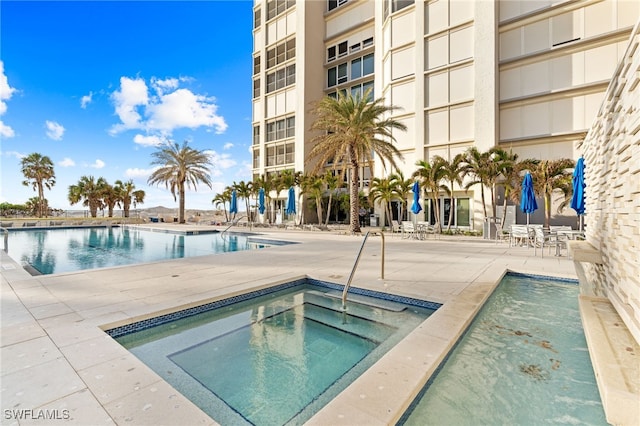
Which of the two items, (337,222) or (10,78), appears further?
(337,222)

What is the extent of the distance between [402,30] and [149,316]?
84.6ft

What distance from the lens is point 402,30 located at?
909 inches

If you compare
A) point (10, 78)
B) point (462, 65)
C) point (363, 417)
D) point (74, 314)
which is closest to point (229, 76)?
point (10, 78)

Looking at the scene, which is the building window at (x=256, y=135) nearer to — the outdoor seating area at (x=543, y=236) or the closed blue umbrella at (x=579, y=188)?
the outdoor seating area at (x=543, y=236)

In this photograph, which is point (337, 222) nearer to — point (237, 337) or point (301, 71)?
point (301, 71)

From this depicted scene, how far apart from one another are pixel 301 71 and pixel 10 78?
67.2 ft

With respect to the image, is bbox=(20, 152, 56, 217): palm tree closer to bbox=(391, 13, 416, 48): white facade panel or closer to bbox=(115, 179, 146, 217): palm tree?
bbox=(115, 179, 146, 217): palm tree

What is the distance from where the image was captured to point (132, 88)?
25.3m

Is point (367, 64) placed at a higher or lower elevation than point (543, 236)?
higher

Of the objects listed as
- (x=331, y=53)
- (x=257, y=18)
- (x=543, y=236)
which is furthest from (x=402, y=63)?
(x=257, y=18)

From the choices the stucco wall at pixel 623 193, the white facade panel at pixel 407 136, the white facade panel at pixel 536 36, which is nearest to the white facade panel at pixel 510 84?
the white facade panel at pixel 536 36

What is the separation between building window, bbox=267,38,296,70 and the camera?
30344 mm

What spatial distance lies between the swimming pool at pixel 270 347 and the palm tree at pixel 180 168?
26766 mm

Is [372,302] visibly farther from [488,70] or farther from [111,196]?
[111,196]
